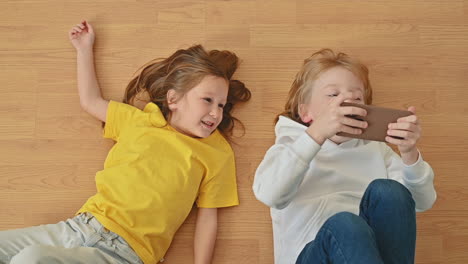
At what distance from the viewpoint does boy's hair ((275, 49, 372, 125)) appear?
125 cm

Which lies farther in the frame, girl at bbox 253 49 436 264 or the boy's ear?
the boy's ear

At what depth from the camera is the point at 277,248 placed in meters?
1.23

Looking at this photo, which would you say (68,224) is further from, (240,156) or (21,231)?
(240,156)

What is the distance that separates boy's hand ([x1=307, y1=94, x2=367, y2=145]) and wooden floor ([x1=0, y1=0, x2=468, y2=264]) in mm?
338

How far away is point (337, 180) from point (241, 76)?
409mm

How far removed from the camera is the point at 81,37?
1414 mm

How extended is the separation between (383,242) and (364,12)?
710 mm

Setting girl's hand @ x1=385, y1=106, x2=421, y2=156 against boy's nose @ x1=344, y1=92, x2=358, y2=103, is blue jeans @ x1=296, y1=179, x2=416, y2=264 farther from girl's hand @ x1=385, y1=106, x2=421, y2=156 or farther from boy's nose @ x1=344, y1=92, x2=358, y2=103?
boy's nose @ x1=344, y1=92, x2=358, y2=103

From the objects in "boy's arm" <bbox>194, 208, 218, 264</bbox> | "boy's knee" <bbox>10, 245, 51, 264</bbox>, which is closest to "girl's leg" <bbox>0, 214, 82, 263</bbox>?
"boy's knee" <bbox>10, 245, 51, 264</bbox>

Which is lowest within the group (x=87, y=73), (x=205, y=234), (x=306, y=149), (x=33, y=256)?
(x=205, y=234)

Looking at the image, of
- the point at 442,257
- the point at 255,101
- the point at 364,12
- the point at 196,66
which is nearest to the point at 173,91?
the point at 196,66

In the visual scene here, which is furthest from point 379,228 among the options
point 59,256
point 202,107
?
point 59,256

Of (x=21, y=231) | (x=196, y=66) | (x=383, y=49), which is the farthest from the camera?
(x=383, y=49)

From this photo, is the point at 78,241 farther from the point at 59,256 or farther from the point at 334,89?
the point at 334,89
